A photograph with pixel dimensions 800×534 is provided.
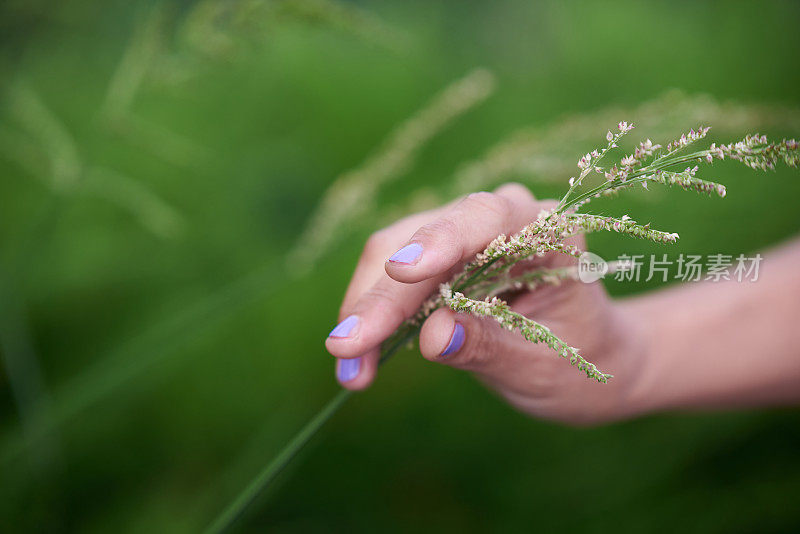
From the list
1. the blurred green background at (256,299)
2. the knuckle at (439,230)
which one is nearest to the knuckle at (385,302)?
the knuckle at (439,230)

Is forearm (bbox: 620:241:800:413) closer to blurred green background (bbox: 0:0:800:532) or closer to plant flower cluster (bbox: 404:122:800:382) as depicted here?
blurred green background (bbox: 0:0:800:532)

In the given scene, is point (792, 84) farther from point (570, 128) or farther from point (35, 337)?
→ point (35, 337)

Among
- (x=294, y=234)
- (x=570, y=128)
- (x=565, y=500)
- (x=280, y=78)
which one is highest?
(x=570, y=128)

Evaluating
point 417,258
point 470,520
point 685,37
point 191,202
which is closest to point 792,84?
point 685,37

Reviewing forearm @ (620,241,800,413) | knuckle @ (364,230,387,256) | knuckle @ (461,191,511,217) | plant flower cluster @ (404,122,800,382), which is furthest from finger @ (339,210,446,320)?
forearm @ (620,241,800,413)

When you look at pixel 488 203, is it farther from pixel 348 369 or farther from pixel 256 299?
pixel 256 299

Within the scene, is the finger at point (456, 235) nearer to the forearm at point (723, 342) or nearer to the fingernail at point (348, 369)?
the fingernail at point (348, 369)
